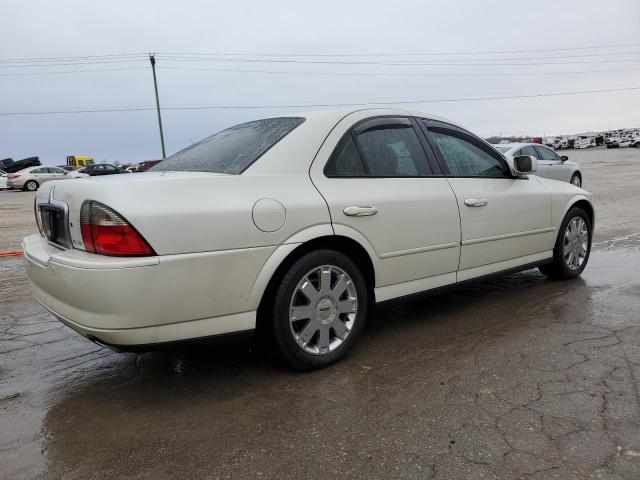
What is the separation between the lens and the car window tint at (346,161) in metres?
3.27

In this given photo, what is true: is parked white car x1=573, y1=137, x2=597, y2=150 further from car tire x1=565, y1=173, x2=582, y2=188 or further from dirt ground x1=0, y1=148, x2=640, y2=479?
dirt ground x1=0, y1=148, x2=640, y2=479

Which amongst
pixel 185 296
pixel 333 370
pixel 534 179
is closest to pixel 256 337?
pixel 333 370

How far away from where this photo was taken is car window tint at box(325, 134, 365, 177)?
327 cm

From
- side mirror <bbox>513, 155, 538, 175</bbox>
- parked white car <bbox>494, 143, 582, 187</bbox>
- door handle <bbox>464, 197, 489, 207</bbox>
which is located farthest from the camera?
parked white car <bbox>494, 143, 582, 187</bbox>

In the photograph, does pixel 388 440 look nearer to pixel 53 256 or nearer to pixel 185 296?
pixel 185 296

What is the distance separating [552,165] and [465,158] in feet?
36.7

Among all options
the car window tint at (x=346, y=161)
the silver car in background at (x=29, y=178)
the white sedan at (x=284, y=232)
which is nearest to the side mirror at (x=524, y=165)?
the white sedan at (x=284, y=232)

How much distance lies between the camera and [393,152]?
3.66 metres

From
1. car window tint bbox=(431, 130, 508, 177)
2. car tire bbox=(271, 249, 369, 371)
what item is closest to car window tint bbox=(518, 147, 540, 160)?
car window tint bbox=(431, 130, 508, 177)

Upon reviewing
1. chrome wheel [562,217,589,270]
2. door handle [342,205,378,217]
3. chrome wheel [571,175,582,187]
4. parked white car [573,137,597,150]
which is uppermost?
door handle [342,205,378,217]

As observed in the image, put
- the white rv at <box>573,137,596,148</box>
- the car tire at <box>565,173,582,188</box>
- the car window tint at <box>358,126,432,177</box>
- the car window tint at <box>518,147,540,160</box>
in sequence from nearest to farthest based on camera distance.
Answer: the car window tint at <box>358,126,432,177</box>, the car window tint at <box>518,147,540,160</box>, the car tire at <box>565,173,582,188</box>, the white rv at <box>573,137,596,148</box>

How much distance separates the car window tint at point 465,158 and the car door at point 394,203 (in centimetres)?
19

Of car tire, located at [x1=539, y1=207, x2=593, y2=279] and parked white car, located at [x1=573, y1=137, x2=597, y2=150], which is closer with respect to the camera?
car tire, located at [x1=539, y1=207, x2=593, y2=279]

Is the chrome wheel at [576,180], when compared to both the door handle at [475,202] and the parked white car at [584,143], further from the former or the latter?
the parked white car at [584,143]
